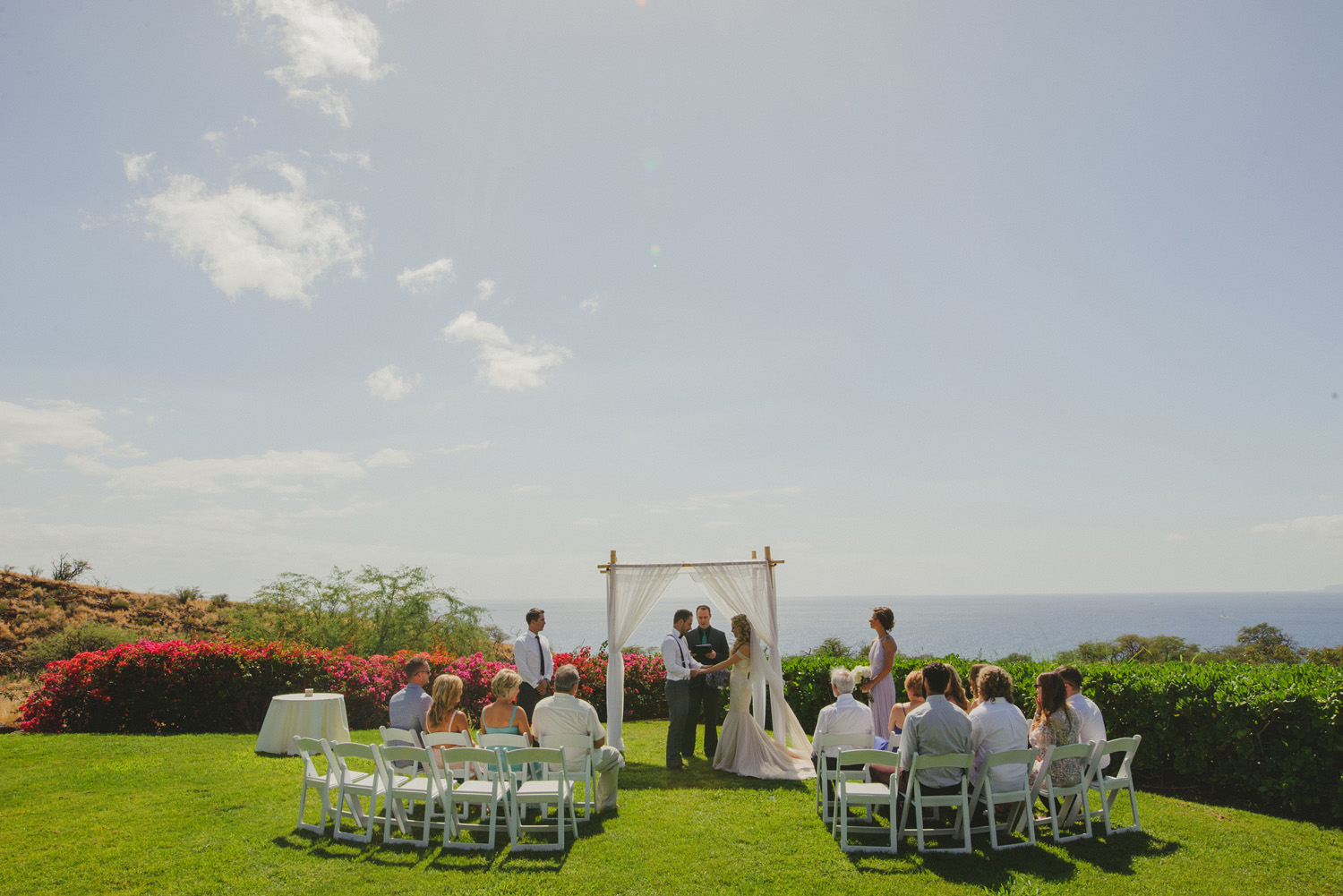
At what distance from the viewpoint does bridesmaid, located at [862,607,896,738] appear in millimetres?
7312

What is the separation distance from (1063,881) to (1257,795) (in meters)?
3.34

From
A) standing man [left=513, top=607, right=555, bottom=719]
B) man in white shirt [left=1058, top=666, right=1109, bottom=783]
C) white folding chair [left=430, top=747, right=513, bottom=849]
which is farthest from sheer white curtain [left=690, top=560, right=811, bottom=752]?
white folding chair [left=430, top=747, right=513, bottom=849]

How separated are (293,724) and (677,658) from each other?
486 centimetres


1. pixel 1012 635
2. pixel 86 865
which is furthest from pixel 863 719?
pixel 1012 635

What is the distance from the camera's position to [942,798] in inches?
200

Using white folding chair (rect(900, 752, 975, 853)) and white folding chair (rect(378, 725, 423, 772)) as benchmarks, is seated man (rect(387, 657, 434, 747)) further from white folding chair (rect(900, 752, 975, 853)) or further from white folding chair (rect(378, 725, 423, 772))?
white folding chair (rect(900, 752, 975, 853))

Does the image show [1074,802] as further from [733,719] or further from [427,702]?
[427,702]

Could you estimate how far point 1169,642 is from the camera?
34656mm

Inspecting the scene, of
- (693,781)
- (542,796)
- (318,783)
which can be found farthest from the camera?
(693,781)

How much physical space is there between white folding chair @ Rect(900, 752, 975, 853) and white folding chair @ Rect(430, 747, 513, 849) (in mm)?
2888

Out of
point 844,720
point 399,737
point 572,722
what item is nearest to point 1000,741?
point 844,720

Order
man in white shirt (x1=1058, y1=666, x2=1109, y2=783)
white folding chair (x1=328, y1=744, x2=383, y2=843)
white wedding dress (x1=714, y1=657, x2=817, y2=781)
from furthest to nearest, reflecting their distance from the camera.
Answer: white wedding dress (x1=714, y1=657, x2=817, y2=781)
man in white shirt (x1=1058, y1=666, x2=1109, y2=783)
white folding chair (x1=328, y1=744, x2=383, y2=843)

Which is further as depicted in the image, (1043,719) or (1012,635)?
(1012,635)

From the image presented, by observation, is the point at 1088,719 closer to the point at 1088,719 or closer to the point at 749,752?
→ the point at 1088,719
